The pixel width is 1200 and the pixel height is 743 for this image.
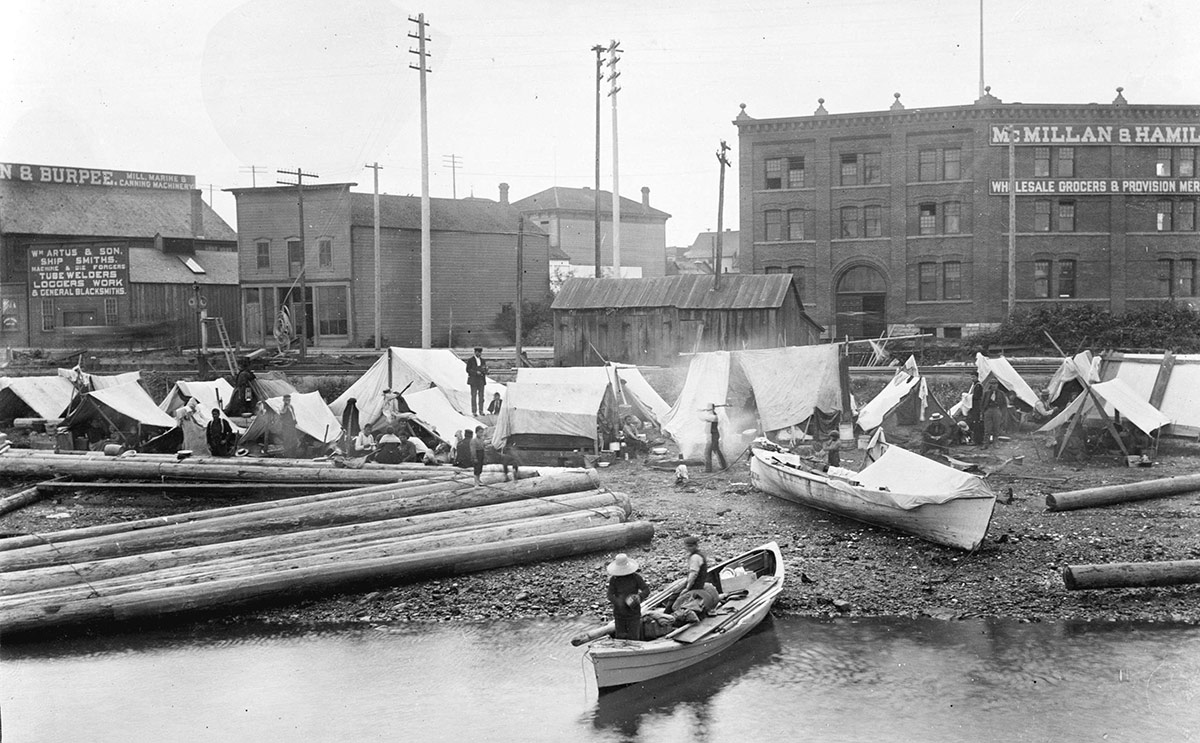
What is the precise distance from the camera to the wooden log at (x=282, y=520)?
1480 cm

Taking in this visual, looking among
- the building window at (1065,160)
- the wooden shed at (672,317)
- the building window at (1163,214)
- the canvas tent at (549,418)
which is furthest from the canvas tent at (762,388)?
the building window at (1163,214)

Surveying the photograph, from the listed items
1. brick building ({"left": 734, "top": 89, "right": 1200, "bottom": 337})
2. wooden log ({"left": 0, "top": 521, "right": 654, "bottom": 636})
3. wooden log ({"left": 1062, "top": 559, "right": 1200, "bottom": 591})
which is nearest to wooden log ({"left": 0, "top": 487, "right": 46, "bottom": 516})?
wooden log ({"left": 0, "top": 521, "right": 654, "bottom": 636})

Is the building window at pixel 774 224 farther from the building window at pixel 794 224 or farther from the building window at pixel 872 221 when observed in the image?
the building window at pixel 872 221

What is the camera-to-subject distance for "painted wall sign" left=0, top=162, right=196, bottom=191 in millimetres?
55306

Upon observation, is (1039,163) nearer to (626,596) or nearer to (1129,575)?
(1129,575)

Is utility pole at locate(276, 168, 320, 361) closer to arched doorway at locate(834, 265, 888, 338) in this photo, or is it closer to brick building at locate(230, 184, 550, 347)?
brick building at locate(230, 184, 550, 347)

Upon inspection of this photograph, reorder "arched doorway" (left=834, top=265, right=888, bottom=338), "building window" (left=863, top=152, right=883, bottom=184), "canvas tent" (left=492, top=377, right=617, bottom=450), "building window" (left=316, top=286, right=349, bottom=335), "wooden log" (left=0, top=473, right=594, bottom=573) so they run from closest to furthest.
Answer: "wooden log" (left=0, top=473, right=594, bottom=573), "canvas tent" (left=492, top=377, right=617, bottom=450), "arched doorway" (left=834, top=265, right=888, bottom=338), "building window" (left=863, top=152, right=883, bottom=184), "building window" (left=316, top=286, right=349, bottom=335)

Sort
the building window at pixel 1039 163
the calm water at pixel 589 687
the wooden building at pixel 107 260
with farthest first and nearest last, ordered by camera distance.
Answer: the wooden building at pixel 107 260 → the building window at pixel 1039 163 → the calm water at pixel 589 687

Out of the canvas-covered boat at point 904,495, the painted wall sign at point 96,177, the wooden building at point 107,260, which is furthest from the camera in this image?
the painted wall sign at point 96,177

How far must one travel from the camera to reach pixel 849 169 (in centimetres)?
4838

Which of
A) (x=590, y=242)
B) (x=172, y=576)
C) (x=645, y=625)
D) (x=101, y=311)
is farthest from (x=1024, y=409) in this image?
(x=590, y=242)

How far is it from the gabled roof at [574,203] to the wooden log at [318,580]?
59.6m

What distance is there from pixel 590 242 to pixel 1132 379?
184ft

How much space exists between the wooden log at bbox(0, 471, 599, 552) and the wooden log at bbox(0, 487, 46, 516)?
3240 millimetres
